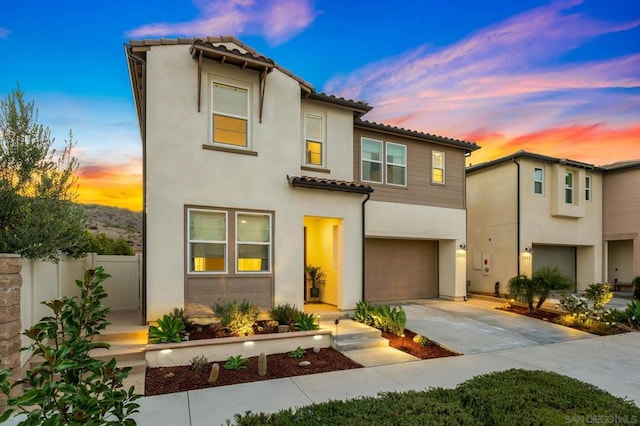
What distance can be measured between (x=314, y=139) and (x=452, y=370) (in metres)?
7.26

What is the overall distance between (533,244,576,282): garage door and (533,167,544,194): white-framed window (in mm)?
2905

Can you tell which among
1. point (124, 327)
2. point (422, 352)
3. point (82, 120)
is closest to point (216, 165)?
point (124, 327)

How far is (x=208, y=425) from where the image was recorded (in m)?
4.30

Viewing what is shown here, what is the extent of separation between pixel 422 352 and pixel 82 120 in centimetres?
1407

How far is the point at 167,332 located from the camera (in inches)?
263

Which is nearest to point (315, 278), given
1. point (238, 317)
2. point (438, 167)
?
point (238, 317)

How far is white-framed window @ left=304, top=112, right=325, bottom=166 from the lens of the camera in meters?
10.6

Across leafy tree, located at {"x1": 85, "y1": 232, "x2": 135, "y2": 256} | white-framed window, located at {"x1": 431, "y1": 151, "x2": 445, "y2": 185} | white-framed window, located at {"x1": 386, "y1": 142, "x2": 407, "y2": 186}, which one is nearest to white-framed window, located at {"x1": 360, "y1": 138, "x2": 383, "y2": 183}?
white-framed window, located at {"x1": 386, "y1": 142, "x2": 407, "y2": 186}

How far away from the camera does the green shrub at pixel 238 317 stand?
24.4 ft

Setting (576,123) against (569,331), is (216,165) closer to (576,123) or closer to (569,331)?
(569,331)

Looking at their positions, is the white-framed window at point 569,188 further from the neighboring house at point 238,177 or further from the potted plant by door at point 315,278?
the potted plant by door at point 315,278

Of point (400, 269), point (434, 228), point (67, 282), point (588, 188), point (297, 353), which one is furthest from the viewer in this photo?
point (588, 188)

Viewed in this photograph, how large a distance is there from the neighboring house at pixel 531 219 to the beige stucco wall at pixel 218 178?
881 centimetres

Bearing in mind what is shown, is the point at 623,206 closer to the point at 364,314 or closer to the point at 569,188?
the point at 569,188
